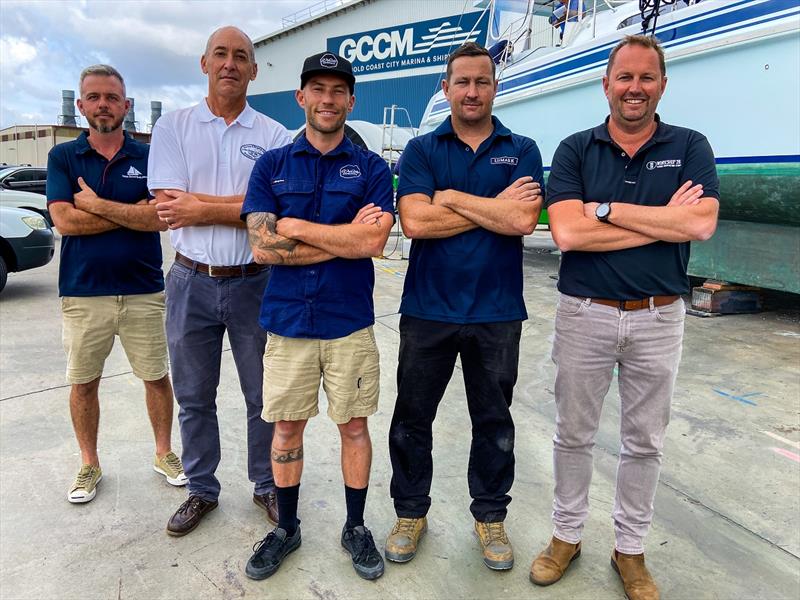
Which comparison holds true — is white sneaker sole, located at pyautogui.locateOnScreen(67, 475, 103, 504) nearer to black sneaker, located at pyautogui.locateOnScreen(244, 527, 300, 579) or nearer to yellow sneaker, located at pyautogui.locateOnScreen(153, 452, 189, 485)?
yellow sneaker, located at pyautogui.locateOnScreen(153, 452, 189, 485)

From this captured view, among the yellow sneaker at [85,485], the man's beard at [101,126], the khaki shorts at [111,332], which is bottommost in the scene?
the yellow sneaker at [85,485]

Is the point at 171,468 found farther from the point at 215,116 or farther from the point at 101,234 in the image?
the point at 215,116

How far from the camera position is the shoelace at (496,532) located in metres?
2.51

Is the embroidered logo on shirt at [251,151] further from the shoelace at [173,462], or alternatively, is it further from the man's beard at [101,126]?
the shoelace at [173,462]

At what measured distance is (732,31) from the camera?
5523 mm

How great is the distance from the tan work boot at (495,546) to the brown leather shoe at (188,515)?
1294 millimetres

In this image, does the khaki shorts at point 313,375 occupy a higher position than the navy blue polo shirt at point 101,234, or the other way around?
the navy blue polo shirt at point 101,234

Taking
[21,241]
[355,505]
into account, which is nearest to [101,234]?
[355,505]

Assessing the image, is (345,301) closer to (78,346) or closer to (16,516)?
(78,346)

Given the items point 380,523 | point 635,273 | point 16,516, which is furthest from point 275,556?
point 635,273

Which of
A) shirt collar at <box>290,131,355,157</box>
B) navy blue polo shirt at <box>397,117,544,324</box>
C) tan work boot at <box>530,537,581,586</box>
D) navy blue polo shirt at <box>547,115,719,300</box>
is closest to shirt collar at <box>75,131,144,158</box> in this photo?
shirt collar at <box>290,131,355,157</box>

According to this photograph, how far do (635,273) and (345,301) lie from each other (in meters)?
1.16

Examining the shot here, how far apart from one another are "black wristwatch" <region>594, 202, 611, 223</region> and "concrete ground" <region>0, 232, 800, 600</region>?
4.88ft

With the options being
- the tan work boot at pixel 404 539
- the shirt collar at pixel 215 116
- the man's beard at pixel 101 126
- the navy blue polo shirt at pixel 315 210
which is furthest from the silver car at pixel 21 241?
the tan work boot at pixel 404 539
